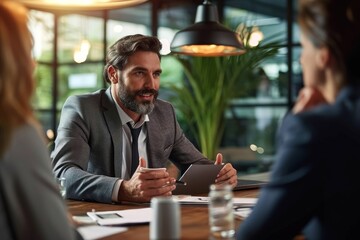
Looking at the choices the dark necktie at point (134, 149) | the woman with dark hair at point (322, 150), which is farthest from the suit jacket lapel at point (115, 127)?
the woman with dark hair at point (322, 150)

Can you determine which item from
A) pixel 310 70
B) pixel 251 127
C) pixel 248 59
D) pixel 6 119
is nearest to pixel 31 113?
pixel 6 119

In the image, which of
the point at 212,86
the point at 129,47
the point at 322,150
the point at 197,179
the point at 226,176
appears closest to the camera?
the point at 322,150

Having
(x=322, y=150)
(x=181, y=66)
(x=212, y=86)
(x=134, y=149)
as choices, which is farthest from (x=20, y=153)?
(x=181, y=66)

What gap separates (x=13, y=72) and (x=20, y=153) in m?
0.20

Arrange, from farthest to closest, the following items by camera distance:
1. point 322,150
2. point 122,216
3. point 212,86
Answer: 1. point 212,86
2. point 122,216
3. point 322,150

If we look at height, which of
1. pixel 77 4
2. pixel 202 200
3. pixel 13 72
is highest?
pixel 77 4

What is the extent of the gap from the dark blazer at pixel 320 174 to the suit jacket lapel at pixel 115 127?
1.54m

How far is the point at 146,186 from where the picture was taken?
258 cm

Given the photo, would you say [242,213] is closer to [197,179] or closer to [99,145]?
[197,179]

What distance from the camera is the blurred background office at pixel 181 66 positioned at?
7523mm

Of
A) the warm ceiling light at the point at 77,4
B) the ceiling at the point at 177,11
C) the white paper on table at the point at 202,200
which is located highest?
the ceiling at the point at 177,11

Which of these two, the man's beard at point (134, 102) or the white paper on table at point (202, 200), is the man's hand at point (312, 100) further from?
the man's beard at point (134, 102)

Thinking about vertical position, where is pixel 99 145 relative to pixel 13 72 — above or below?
below

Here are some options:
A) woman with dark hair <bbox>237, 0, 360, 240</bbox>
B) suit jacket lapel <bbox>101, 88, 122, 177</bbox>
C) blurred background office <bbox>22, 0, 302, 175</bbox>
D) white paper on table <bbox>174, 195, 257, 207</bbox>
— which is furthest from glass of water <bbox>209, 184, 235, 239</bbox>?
blurred background office <bbox>22, 0, 302, 175</bbox>
